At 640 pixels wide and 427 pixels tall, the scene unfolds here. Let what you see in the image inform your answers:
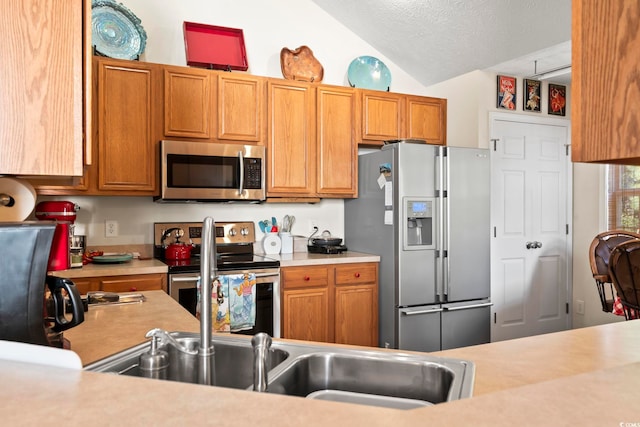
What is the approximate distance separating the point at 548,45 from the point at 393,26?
1215mm

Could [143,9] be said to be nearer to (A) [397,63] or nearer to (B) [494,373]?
(A) [397,63]

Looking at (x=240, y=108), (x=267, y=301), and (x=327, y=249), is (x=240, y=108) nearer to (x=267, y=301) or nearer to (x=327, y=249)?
(x=327, y=249)

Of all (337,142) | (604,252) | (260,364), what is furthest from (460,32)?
(260,364)

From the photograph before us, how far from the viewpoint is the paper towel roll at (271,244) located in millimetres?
3662

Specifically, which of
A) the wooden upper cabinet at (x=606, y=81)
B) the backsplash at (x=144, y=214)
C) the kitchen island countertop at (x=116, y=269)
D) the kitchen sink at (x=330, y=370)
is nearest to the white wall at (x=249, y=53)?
the backsplash at (x=144, y=214)

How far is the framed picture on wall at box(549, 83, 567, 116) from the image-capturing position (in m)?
4.40

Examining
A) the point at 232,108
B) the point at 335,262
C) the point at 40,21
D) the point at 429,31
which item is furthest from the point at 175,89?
the point at 40,21

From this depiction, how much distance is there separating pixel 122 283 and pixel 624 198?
4.05 m

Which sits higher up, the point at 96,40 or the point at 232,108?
the point at 96,40

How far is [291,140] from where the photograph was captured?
3592 mm

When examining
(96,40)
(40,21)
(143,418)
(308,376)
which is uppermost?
(96,40)

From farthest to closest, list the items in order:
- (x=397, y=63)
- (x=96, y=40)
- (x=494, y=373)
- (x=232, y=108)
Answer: (x=397, y=63), (x=232, y=108), (x=96, y=40), (x=494, y=373)

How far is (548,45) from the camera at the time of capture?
11.5ft

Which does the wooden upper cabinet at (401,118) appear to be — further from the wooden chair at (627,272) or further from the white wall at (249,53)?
the wooden chair at (627,272)
